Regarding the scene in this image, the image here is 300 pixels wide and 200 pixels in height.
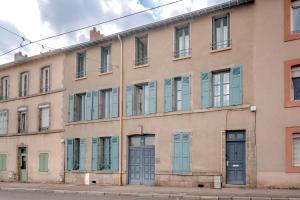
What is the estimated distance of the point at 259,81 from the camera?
19438 millimetres

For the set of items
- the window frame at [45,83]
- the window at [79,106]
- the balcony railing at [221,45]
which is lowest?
the window at [79,106]

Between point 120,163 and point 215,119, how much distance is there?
630 centimetres

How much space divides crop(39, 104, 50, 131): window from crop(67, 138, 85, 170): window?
2.86 metres

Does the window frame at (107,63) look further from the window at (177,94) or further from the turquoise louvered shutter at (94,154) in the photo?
the window at (177,94)

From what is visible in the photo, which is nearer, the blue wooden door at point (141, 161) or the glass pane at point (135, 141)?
the blue wooden door at point (141, 161)

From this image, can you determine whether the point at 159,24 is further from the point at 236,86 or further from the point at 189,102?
the point at 236,86

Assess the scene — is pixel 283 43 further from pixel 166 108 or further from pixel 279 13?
pixel 166 108

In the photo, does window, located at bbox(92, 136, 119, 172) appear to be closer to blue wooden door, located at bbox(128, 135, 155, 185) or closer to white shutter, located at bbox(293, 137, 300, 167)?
blue wooden door, located at bbox(128, 135, 155, 185)

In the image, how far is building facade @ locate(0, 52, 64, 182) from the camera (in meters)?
28.7

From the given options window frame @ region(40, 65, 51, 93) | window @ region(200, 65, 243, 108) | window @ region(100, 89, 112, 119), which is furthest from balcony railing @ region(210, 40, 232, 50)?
window frame @ region(40, 65, 51, 93)

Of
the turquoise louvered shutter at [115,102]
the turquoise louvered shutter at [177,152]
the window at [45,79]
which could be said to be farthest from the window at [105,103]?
the turquoise louvered shutter at [177,152]

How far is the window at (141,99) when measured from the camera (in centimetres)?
2405

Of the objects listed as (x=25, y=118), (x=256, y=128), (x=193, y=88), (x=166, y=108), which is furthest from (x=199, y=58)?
(x=25, y=118)

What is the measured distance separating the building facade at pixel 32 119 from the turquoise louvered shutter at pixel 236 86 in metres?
12.1
